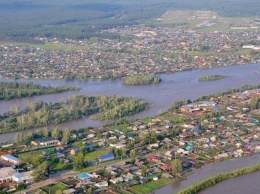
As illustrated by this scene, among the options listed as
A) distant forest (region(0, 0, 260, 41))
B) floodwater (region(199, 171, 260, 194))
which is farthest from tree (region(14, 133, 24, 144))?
distant forest (region(0, 0, 260, 41))

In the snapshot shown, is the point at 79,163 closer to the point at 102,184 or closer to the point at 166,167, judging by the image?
the point at 102,184

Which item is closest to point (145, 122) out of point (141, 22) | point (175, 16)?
point (141, 22)

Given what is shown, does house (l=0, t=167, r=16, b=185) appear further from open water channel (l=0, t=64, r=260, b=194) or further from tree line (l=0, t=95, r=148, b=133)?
tree line (l=0, t=95, r=148, b=133)

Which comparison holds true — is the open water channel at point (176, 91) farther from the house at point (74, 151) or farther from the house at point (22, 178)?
the house at point (22, 178)

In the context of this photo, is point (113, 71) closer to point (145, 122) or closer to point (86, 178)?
point (145, 122)

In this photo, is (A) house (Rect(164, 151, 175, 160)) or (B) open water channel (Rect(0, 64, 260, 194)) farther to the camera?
(A) house (Rect(164, 151, 175, 160))
